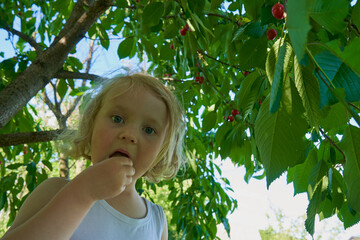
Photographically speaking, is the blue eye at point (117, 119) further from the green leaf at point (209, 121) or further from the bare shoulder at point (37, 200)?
the green leaf at point (209, 121)

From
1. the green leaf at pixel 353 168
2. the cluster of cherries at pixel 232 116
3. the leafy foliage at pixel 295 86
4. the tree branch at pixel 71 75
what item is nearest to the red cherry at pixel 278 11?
the leafy foliage at pixel 295 86

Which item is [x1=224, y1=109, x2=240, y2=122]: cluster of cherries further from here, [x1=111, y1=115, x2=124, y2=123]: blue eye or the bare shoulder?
the bare shoulder

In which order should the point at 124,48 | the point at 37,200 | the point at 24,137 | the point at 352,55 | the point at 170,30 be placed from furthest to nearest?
the point at 124,48 < the point at 24,137 < the point at 170,30 < the point at 37,200 < the point at 352,55

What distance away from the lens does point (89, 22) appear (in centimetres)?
139

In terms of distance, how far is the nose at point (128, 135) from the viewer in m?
0.80

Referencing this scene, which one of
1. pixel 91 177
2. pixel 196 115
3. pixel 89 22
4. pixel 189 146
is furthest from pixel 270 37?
pixel 196 115

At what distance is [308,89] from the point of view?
421 mm

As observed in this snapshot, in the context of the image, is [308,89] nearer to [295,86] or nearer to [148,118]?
[295,86]

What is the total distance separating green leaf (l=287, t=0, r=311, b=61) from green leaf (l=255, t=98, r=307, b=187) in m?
0.23

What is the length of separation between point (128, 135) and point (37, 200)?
25 cm

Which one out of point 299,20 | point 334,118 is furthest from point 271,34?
point 299,20

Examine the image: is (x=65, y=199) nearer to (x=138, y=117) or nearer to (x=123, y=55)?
(x=138, y=117)

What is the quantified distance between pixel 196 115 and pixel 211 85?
2.99ft

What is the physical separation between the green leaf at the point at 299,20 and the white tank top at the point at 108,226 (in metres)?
A: 0.77
